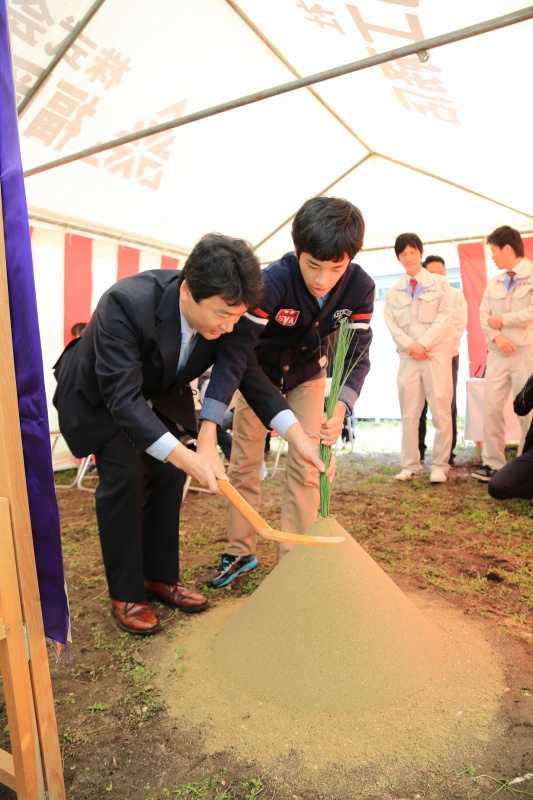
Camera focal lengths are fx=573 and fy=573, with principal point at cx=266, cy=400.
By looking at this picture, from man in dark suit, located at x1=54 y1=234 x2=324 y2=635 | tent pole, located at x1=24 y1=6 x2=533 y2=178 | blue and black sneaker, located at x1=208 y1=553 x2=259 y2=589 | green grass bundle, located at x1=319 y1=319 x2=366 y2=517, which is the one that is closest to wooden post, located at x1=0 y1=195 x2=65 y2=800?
man in dark suit, located at x1=54 y1=234 x2=324 y2=635

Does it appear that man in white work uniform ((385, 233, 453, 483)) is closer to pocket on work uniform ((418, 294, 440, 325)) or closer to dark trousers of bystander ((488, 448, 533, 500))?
pocket on work uniform ((418, 294, 440, 325))

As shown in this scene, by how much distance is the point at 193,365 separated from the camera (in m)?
1.91

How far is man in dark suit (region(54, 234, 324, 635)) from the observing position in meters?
1.58

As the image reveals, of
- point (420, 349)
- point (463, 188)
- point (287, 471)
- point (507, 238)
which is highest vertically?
point (463, 188)

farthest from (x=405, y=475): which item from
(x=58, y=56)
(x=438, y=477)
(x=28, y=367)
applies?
(x=28, y=367)

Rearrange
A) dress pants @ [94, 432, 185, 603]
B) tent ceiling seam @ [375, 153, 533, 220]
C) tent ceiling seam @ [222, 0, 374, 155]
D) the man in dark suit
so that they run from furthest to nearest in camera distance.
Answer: tent ceiling seam @ [375, 153, 533, 220]
tent ceiling seam @ [222, 0, 374, 155]
dress pants @ [94, 432, 185, 603]
the man in dark suit

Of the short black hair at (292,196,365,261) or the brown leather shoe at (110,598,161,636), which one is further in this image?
the brown leather shoe at (110,598,161,636)

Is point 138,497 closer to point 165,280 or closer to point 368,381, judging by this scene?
point 165,280

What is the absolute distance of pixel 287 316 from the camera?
2033 millimetres

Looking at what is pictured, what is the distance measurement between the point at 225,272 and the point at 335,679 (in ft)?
3.57

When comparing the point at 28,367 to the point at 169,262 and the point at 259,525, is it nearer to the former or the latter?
the point at 259,525

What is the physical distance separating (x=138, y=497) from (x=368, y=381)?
6.99 m

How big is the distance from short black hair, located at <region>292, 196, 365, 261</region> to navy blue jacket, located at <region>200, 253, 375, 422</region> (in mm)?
257

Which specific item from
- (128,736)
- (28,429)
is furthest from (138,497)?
(28,429)
